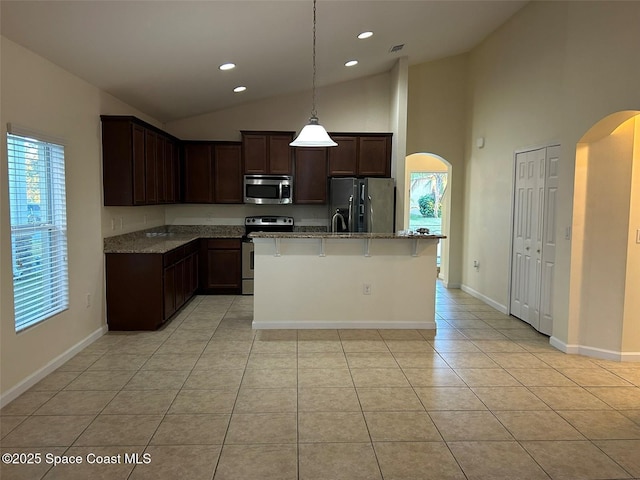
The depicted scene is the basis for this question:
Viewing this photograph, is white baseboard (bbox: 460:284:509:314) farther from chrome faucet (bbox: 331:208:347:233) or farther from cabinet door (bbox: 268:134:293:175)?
cabinet door (bbox: 268:134:293:175)

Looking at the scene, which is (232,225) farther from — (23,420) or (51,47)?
(23,420)

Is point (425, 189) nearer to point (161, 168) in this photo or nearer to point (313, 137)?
point (161, 168)

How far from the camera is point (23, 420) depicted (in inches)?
117

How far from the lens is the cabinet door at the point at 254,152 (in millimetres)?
6914

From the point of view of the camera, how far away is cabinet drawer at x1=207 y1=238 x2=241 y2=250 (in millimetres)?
6855

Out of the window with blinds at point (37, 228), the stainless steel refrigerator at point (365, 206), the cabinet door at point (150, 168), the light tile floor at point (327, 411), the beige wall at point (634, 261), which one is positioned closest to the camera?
the light tile floor at point (327, 411)

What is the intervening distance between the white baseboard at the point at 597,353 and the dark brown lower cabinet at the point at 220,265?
4.37 m

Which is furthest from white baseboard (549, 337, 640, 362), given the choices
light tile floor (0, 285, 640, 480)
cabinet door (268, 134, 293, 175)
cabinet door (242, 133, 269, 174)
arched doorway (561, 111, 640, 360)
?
cabinet door (242, 133, 269, 174)

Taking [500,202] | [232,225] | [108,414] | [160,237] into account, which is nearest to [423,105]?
[500,202]

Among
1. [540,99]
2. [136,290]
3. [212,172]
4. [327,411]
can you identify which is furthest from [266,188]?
[327,411]

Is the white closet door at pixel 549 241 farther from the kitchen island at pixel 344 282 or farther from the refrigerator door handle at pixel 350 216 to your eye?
the refrigerator door handle at pixel 350 216

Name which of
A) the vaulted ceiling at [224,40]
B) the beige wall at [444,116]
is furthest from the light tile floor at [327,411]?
the beige wall at [444,116]

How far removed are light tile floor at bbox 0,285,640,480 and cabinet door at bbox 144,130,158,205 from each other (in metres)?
1.68

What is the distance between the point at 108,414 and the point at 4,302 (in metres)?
1.07
